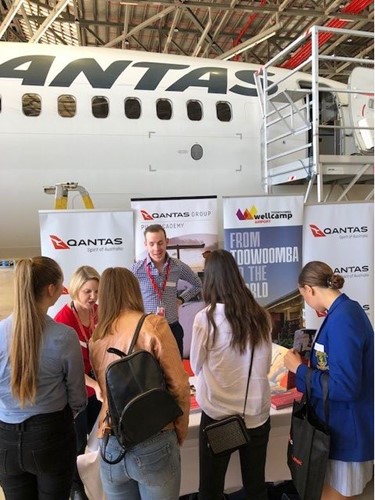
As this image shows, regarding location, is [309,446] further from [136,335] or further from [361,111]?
[361,111]

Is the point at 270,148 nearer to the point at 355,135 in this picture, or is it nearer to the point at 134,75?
the point at 355,135

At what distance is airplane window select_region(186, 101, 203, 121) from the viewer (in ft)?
24.3

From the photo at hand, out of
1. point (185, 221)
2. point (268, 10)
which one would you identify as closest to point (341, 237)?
point (185, 221)

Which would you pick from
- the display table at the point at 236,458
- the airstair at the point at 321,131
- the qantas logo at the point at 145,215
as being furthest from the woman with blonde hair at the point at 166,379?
the airstair at the point at 321,131

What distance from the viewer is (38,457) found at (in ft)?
7.32

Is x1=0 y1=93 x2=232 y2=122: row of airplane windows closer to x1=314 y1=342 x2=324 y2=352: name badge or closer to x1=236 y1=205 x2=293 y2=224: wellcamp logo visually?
x1=236 y1=205 x2=293 y2=224: wellcamp logo

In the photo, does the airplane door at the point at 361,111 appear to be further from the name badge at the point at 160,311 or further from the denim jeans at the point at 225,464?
the denim jeans at the point at 225,464

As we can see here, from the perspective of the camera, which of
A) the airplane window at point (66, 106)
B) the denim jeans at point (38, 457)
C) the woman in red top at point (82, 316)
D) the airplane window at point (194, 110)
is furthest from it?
the airplane window at point (194, 110)

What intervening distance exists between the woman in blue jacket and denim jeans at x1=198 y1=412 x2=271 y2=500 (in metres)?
0.37

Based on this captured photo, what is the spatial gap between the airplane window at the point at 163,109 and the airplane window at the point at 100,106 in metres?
0.78

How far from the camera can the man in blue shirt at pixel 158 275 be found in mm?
4266

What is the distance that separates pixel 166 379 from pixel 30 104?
18.5ft

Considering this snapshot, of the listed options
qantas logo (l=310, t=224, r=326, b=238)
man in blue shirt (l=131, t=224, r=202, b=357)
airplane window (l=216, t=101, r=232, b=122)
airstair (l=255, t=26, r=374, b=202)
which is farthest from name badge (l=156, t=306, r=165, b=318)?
airplane window (l=216, t=101, r=232, b=122)

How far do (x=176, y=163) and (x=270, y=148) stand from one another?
65.0 inches
